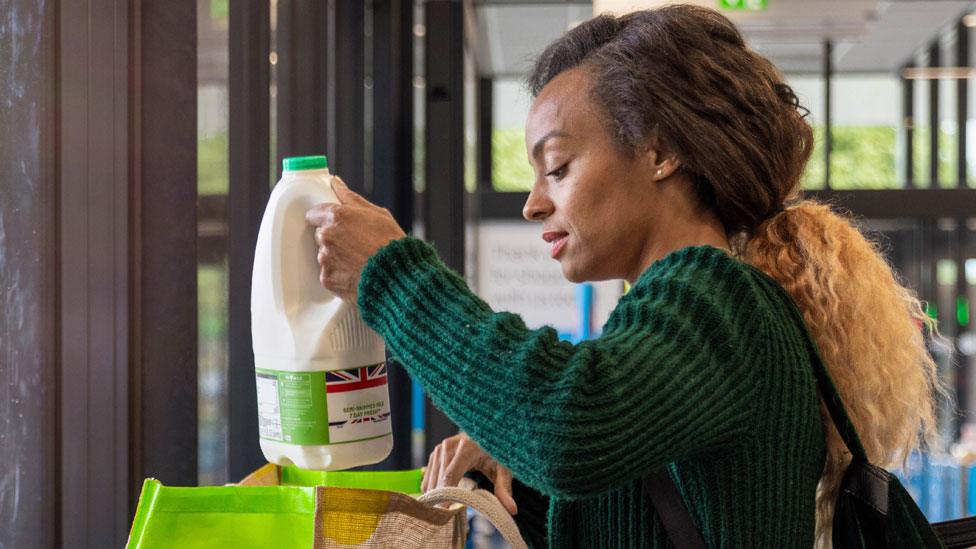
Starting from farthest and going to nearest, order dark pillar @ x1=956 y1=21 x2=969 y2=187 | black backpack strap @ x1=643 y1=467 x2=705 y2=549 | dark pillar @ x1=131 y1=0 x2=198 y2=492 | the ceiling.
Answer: dark pillar @ x1=956 y1=21 x2=969 y2=187, the ceiling, dark pillar @ x1=131 y1=0 x2=198 y2=492, black backpack strap @ x1=643 y1=467 x2=705 y2=549

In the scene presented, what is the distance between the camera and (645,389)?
981 mm

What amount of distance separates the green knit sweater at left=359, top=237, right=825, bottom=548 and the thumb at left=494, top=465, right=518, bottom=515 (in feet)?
0.95

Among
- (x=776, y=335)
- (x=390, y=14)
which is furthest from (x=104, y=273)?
(x=390, y=14)

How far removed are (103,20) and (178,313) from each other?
0.39 metres

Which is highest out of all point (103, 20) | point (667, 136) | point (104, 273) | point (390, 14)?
point (390, 14)

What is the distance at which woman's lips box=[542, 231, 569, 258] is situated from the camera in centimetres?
131

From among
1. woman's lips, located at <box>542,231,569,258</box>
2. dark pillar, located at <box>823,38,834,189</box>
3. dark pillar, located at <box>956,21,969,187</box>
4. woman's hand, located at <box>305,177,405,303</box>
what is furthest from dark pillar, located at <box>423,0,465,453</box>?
dark pillar, located at <box>956,21,969,187</box>

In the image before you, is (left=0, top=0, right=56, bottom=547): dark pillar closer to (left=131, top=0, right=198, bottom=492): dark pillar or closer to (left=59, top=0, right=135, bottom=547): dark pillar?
(left=59, top=0, right=135, bottom=547): dark pillar

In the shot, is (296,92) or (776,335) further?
(296,92)

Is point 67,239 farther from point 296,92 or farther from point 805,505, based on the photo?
point 296,92

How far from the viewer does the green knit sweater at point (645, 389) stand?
0.97 metres

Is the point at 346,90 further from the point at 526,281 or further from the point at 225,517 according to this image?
the point at 526,281

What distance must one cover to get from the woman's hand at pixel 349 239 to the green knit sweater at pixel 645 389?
0.04 m

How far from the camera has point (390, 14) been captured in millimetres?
3344
